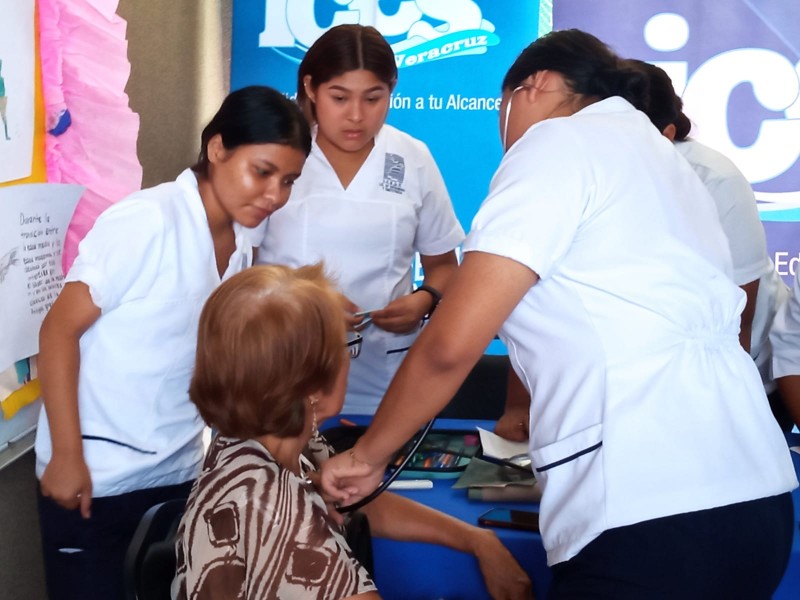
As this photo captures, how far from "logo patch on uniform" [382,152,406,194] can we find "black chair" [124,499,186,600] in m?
1.22

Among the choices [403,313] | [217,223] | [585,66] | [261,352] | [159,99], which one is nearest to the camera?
[261,352]

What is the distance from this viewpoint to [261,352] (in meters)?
1.04

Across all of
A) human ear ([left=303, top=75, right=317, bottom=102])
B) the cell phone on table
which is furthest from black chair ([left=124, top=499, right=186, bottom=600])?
human ear ([left=303, top=75, right=317, bottom=102])

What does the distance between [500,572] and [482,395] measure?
1.06 m

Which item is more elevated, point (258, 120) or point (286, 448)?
point (258, 120)

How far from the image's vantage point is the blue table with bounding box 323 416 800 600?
1251mm

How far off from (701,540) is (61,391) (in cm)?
97

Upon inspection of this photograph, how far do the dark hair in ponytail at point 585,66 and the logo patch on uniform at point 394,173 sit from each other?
3.12ft

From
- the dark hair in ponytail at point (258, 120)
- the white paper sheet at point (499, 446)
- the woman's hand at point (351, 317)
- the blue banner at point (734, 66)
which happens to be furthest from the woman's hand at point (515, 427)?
the blue banner at point (734, 66)

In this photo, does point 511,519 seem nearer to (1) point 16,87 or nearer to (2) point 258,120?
(2) point 258,120

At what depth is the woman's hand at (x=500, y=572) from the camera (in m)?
1.21

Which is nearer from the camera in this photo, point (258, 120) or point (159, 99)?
point (258, 120)

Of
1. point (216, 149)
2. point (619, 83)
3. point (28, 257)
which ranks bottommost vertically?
point (28, 257)

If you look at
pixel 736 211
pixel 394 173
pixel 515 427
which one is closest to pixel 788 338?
pixel 736 211
